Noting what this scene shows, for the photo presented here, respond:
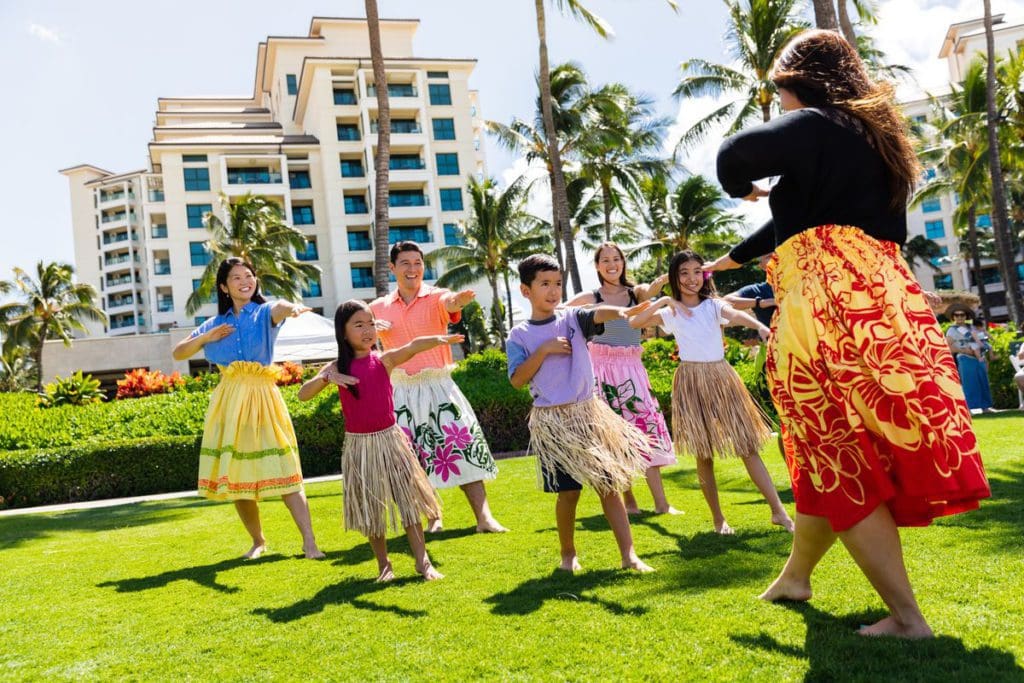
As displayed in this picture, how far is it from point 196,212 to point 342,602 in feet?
165

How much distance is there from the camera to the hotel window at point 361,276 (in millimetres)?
47938

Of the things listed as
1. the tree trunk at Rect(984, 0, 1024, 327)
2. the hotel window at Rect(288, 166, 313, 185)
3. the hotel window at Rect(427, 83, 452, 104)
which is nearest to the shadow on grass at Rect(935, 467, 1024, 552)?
the tree trunk at Rect(984, 0, 1024, 327)

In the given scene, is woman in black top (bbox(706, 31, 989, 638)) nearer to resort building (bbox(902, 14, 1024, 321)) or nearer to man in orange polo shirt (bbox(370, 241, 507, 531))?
man in orange polo shirt (bbox(370, 241, 507, 531))

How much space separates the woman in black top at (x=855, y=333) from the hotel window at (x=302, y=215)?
49.1 metres

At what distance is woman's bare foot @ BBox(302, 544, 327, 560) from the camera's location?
5094 mm

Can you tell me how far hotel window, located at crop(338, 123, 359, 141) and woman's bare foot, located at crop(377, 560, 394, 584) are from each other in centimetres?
4684

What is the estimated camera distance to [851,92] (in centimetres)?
273

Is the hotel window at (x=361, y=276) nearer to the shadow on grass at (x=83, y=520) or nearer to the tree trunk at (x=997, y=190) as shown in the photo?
the tree trunk at (x=997, y=190)

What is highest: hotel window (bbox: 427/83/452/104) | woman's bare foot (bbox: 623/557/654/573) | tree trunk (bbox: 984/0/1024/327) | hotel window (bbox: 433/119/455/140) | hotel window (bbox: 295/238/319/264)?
hotel window (bbox: 427/83/452/104)

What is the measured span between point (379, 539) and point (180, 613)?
99 cm

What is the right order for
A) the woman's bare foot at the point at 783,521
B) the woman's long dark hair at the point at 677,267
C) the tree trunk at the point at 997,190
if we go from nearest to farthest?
1. the woman's bare foot at the point at 783,521
2. the woman's long dark hair at the point at 677,267
3. the tree trunk at the point at 997,190

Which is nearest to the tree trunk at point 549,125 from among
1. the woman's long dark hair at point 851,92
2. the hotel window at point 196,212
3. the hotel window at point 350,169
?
the woman's long dark hair at point 851,92

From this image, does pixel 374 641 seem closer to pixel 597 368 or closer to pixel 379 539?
pixel 379 539

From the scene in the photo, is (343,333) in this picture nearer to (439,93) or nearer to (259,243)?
(259,243)
